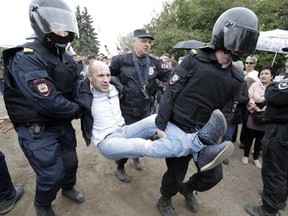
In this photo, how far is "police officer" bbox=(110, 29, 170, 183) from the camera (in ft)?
10.4

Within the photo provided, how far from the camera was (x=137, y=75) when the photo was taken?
3.18 meters

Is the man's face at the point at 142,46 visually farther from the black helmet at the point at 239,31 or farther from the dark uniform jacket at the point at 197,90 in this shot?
the black helmet at the point at 239,31

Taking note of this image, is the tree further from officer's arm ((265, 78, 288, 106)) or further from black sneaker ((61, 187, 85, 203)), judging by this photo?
officer's arm ((265, 78, 288, 106))

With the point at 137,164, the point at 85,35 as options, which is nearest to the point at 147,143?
the point at 137,164

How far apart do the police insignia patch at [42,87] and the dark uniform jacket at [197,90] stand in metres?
1.09

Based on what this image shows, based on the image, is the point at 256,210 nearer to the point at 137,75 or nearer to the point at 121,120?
the point at 121,120

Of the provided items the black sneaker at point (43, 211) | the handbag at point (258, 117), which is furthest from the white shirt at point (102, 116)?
the handbag at point (258, 117)

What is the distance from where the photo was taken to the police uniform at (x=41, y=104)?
200cm

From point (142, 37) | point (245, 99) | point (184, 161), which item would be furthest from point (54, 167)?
point (245, 99)

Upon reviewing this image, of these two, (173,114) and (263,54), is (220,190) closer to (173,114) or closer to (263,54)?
(173,114)

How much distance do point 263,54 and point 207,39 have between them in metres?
3.73

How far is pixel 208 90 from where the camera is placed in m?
2.10

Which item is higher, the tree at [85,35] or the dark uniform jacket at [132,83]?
the dark uniform jacket at [132,83]

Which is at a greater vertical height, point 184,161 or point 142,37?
point 142,37
